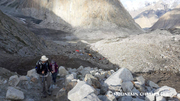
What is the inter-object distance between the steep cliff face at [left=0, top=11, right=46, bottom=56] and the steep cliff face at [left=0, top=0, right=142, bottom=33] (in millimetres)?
22407

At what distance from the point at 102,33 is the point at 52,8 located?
622 inches

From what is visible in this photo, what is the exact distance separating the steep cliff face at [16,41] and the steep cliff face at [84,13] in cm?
2241

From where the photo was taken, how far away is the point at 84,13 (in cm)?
3456

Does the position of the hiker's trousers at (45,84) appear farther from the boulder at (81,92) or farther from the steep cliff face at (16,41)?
the steep cliff face at (16,41)

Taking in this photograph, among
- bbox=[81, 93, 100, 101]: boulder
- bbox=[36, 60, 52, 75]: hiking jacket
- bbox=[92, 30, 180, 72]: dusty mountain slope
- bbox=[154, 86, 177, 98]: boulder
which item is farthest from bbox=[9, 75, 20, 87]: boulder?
bbox=[92, 30, 180, 72]: dusty mountain slope

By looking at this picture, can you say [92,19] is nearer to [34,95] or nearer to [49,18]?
[49,18]

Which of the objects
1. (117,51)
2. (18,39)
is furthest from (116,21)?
(18,39)

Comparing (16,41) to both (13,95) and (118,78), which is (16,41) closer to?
(13,95)

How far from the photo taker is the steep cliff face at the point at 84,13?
3394 centimetres

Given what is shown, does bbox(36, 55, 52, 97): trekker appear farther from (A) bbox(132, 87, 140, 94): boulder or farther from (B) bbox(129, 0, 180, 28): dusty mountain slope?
(B) bbox(129, 0, 180, 28): dusty mountain slope

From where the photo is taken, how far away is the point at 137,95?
3873mm

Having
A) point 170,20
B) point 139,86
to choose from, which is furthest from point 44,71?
point 170,20

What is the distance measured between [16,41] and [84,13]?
2636cm

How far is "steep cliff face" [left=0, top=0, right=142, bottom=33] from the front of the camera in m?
33.9
